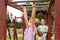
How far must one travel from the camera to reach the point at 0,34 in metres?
3.55

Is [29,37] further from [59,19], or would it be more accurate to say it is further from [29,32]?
[59,19]

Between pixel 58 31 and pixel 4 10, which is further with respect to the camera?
pixel 4 10

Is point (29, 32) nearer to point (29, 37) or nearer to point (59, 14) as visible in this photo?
point (29, 37)

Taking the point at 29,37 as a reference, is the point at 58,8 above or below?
above

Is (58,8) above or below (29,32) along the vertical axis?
above

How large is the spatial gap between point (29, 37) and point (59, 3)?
1399 mm

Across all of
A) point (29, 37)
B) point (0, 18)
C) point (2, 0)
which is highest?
point (2, 0)

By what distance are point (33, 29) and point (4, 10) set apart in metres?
0.79

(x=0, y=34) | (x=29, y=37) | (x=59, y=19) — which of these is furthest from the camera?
(x=29, y=37)

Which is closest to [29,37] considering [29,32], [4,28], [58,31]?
[29,32]

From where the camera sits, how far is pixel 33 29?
14.0 ft

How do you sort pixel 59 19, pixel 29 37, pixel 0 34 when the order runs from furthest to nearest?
1. pixel 29 37
2. pixel 0 34
3. pixel 59 19

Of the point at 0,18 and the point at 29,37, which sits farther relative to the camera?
the point at 29,37

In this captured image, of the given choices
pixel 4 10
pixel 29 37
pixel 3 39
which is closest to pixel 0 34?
pixel 3 39
